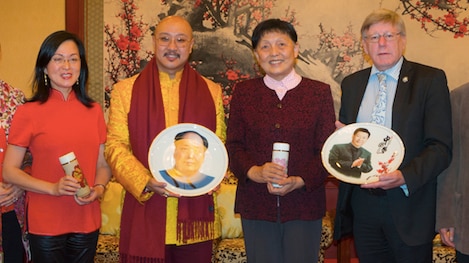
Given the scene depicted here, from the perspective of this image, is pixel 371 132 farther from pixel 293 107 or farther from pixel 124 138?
pixel 124 138

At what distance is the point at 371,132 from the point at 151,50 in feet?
7.21

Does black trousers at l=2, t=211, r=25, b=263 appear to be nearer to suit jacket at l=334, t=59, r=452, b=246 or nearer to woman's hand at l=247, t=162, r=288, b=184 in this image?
woman's hand at l=247, t=162, r=288, b=184

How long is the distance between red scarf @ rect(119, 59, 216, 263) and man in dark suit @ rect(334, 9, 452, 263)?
68 cm

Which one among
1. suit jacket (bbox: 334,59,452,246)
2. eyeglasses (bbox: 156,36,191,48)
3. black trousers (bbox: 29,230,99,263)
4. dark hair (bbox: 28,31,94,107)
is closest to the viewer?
suit jacket (bbox: 334,59,452,246)

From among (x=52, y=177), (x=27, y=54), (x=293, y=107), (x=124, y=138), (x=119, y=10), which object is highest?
(x=119, y=10)

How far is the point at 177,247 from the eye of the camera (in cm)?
227

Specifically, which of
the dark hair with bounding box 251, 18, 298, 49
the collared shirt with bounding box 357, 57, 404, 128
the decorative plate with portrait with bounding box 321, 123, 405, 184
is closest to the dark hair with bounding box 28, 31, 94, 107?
the dark hair with bounding box 251, 18, 298, 49

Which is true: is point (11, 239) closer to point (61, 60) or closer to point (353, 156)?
point (61, 60)

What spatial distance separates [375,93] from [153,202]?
44.2 inches

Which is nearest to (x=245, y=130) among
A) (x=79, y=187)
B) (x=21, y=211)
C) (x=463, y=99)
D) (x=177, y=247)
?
(x=177, y=247)

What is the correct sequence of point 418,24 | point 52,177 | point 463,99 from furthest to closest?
point 418,24
point 52,177
point 463,99

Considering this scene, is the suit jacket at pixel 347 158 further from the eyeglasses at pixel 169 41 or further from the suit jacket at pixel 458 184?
the eyeglasses at pixel 169 41

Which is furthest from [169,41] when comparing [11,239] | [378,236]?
[378,236]

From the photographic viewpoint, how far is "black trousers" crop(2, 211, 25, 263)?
2186 mm
